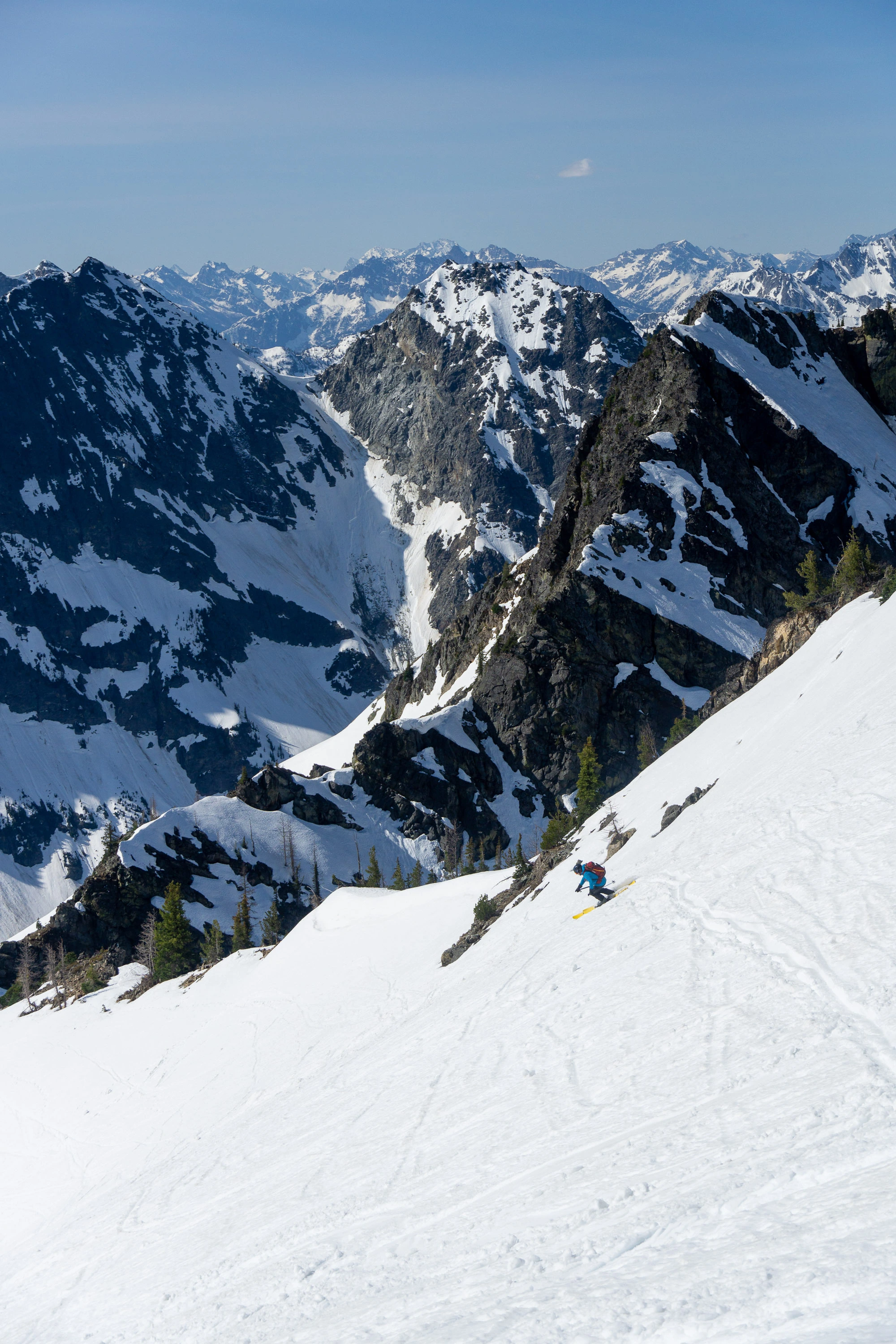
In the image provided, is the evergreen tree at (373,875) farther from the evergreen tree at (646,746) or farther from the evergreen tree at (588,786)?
the evergreen tree at (646,746)

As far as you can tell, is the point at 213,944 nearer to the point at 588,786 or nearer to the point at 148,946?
the point at 148,946

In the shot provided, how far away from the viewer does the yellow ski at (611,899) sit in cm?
2586

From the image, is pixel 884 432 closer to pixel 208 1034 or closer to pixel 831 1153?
pixel 208 1034

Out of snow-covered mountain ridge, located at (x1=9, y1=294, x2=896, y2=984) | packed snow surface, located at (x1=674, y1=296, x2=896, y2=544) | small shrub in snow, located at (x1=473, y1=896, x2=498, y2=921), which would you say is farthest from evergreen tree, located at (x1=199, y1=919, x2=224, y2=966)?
packed snow surface, located at (x1=674, y1=296, x2=896, y2=544)

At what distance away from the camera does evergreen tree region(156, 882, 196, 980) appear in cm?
7188

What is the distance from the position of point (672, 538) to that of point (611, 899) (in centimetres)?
8930

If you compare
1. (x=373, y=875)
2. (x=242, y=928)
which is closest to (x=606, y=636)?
(x=373, y=875)

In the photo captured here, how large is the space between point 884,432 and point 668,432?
110 ft

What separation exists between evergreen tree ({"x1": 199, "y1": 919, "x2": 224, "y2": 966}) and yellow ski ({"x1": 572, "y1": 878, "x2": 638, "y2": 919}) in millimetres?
50620

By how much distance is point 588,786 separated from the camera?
8519cm

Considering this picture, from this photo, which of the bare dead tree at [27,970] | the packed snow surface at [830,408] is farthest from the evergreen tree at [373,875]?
the packed snow surface at [830,408]

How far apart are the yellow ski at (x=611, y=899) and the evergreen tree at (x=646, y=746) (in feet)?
190

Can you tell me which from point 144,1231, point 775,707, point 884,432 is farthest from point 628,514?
point 144,1231

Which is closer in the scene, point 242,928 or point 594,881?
point 594,881
